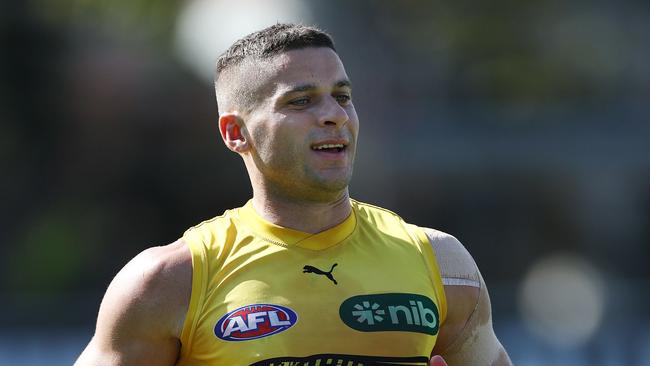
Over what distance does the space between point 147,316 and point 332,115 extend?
3.06 feet

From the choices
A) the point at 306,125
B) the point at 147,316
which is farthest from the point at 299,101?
the point at 147,316

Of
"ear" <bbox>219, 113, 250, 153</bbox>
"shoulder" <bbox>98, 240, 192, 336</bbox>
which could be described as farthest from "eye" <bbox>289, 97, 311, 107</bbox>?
"shoulder" <bbox>98, 240, 192, 336</bbox>

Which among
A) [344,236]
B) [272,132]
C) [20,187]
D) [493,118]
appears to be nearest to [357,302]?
[344,236]

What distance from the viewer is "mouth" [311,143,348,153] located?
4.34 meters

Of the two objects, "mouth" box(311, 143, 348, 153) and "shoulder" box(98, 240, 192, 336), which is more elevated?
"mouth" box(311, 143, 348, 153)

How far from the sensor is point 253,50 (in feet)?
14.8

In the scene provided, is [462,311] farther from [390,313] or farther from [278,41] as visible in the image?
[278,41]

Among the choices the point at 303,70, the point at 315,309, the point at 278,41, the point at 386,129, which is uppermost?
the point at 278,41

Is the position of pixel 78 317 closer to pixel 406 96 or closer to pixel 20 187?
pixel 20 187

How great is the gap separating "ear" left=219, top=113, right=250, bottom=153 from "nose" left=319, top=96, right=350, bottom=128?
361mm

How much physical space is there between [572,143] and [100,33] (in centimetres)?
653

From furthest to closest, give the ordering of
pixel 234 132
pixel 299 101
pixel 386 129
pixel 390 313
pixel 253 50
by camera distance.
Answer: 1. pixel 386 129
2. pixel 234 132
3. pixel 253 50
4. pixel 299 101
5. pixel 390 313

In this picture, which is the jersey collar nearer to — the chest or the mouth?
→ the chest

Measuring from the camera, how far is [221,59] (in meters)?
4.68
